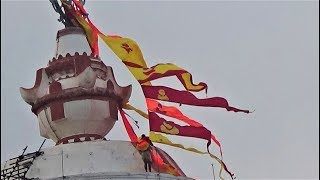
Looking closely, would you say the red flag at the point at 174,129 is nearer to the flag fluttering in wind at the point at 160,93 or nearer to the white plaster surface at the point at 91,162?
the flag fluttering in wind at the point at 160,93

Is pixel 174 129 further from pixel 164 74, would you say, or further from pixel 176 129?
pixel 164 74

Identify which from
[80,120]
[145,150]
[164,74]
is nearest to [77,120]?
[80,120]

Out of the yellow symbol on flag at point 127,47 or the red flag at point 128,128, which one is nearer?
the yellow symbol on flag at point 127,47

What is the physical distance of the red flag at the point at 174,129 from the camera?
2162 cm

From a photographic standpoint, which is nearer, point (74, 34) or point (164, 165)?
point (164, 165)

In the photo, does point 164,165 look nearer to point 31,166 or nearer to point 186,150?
point 186,150

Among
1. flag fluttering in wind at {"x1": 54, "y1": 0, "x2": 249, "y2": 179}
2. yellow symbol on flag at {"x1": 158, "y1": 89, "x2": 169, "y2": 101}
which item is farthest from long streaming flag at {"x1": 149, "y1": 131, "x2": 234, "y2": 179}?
yellow symbol on flag at {"x1": 158, "y1": 89, "x2": 169, "y2": 101}

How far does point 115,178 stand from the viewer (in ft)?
64.9

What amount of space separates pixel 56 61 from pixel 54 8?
6.72ft

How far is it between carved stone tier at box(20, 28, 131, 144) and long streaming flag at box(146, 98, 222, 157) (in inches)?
40.4

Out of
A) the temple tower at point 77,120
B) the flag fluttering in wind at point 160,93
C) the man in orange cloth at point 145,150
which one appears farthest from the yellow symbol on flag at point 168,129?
the temple tower at point 77,120

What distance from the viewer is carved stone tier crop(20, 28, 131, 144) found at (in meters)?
21.8

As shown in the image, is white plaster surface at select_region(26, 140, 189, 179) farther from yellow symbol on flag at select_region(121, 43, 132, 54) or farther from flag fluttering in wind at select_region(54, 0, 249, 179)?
yellow symbol on flag at select_region(121, 43, 132, 54)

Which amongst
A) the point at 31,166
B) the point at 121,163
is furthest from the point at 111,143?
the point at 31,166
